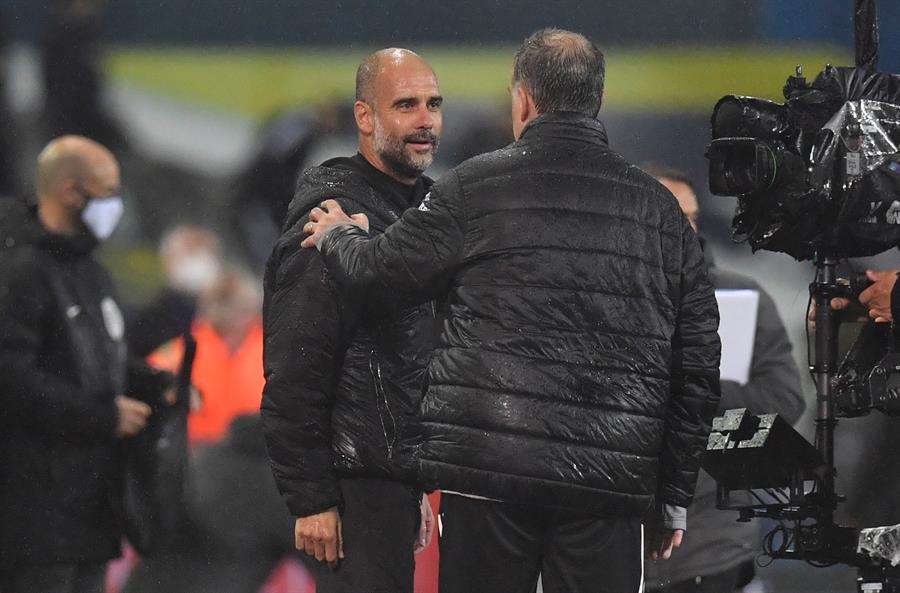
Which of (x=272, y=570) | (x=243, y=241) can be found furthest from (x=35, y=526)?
(x=243, y=241)

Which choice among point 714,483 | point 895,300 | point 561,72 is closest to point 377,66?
point 561,72

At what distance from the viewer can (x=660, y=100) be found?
15.9 feet

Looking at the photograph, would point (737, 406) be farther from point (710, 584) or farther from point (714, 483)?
point (710, 584)

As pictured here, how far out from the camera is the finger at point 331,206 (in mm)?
2703

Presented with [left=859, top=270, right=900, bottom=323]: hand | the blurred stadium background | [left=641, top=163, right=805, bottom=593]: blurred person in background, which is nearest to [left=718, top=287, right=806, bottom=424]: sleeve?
[left=641, top=163, right=805, bottom=593]: blurred person in background

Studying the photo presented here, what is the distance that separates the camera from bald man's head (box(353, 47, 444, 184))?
296 cm

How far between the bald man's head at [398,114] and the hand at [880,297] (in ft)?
4.30

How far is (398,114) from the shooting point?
118 inches

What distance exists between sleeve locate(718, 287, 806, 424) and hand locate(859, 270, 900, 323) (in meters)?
1.07

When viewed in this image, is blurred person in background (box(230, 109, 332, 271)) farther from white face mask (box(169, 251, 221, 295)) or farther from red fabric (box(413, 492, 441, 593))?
red fabric (box(413, 492, 441, 593))

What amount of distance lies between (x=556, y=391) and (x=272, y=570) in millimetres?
2529

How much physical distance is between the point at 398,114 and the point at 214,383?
189 cm

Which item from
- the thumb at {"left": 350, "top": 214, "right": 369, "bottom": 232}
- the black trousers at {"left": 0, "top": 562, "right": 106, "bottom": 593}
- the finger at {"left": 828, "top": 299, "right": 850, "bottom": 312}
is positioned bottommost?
the black trousers at {"left": 0, "top": 562, "right": 106, "bottom": 593}

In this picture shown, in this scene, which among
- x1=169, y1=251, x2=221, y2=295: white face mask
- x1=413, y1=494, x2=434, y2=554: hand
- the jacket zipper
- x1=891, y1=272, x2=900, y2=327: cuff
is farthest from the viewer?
x1=169, y1=251, x2=221, y2=295: white face mask
